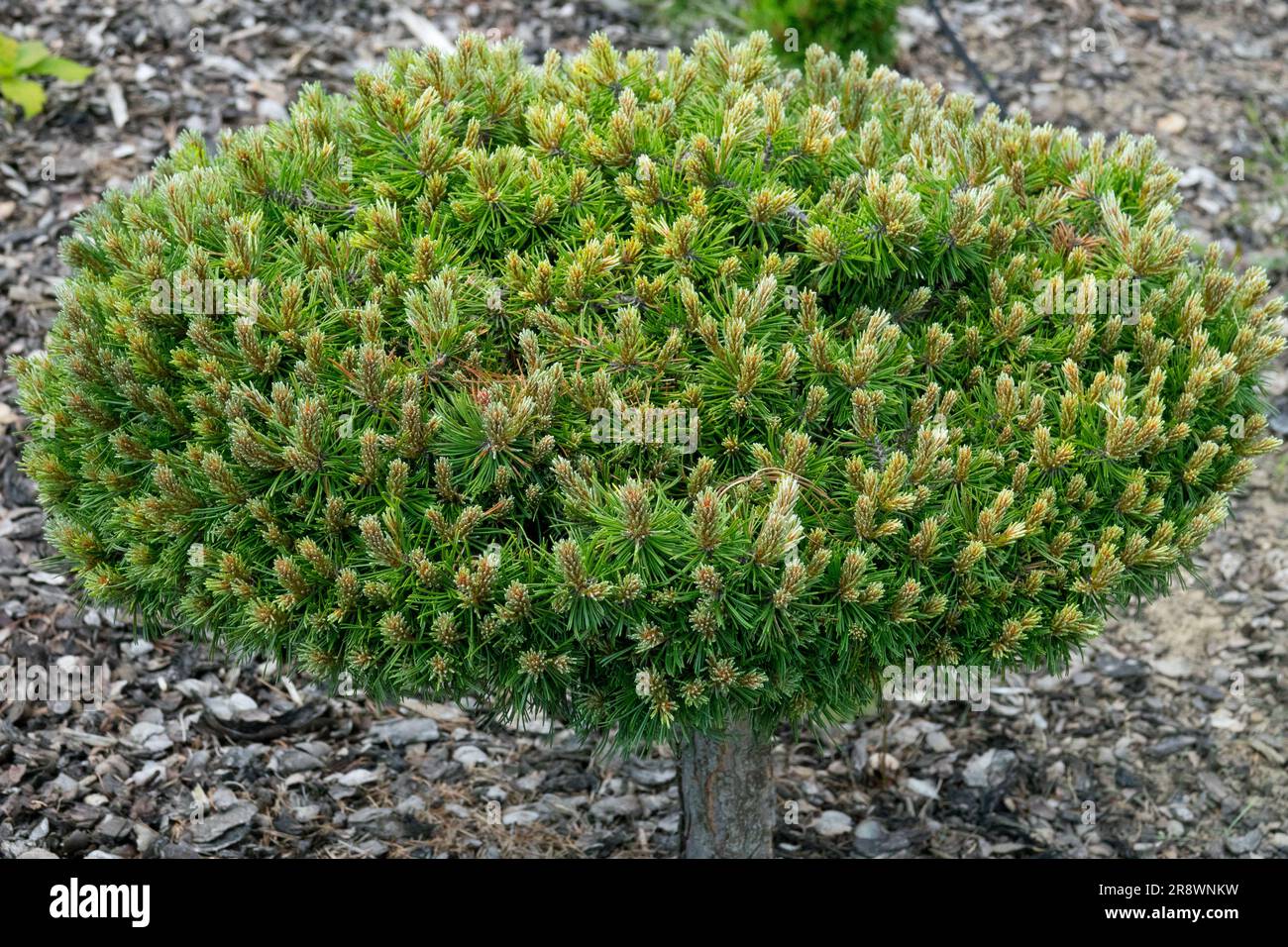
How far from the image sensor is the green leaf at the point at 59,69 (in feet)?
18.2

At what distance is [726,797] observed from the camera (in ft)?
11.5

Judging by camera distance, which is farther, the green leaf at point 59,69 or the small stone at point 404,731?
the green leaf at point 59,69

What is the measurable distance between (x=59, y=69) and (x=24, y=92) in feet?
0.60

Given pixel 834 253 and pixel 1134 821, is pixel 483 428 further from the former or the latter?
pixel 1134 821

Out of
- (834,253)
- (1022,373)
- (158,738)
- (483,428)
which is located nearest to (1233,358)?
(1022,373)

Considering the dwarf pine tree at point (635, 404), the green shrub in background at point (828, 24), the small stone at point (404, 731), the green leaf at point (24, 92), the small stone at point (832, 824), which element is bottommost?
the small stone at point (832, 824)

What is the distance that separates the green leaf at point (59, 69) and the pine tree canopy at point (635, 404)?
8.77ft

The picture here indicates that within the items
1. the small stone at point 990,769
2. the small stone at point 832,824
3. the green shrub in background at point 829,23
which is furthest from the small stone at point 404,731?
the green shrub in background at point 829,23

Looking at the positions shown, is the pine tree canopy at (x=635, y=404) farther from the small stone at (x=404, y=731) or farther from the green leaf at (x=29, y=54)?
the green leaf at (x=29, y=54)

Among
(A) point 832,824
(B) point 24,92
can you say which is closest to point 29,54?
(B) point 24,92

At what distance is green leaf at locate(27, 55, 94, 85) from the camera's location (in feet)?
18.2

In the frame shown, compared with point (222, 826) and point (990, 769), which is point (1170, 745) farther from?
point (222, 826)

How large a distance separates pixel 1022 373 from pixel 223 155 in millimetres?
2204
